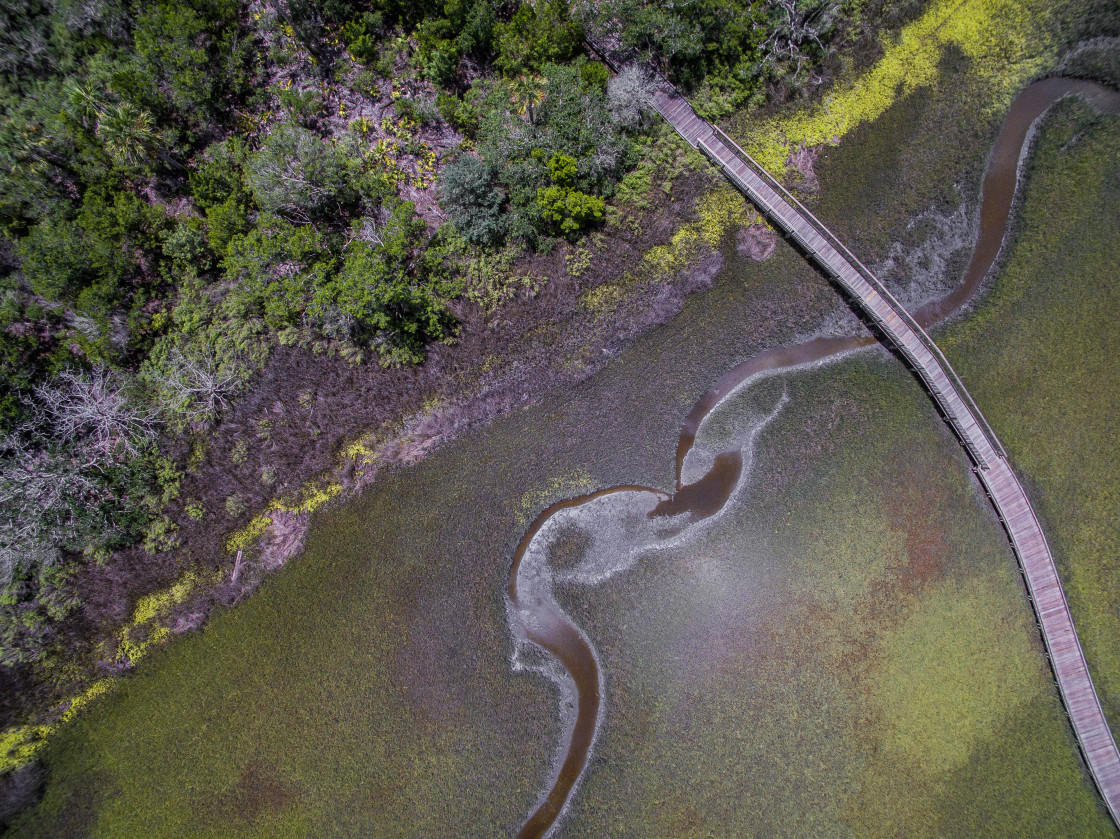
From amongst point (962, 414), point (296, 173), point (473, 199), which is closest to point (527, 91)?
point (473, 199)

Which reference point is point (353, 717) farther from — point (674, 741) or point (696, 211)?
point (696, 211)

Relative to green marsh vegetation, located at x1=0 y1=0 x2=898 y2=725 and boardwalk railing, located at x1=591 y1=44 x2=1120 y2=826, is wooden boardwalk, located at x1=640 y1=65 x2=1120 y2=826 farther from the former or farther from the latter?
green marsh vegetation, located at x1=0 y1=0 x2=898 y2=725

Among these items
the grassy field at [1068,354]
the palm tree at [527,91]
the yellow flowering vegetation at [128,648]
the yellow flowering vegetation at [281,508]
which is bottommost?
the yellow flowering vegetation at [128,648]

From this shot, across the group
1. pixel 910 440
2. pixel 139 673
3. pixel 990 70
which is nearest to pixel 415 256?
pixel 139 673

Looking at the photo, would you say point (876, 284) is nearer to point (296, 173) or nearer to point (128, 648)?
point (296, 173)

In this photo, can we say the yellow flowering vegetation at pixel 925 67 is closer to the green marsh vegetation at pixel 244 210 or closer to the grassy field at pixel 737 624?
the grassy field at pixel 737 624

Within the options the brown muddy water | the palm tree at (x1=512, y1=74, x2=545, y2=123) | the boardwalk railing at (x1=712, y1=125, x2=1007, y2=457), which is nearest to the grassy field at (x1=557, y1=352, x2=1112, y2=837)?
the brown muddy water

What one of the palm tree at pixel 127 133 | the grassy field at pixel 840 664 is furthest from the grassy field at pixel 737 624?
the palm tree at pixel 127 133
